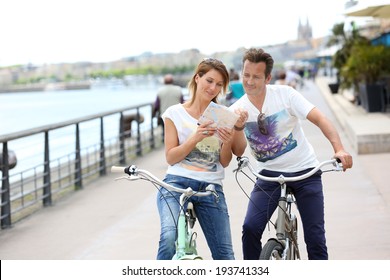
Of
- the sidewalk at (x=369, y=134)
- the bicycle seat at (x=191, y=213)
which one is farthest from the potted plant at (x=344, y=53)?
the bicycle seat at (x=191, y=213)

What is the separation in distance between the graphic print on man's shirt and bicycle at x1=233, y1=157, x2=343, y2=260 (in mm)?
212

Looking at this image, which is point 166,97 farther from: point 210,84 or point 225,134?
point 225,134

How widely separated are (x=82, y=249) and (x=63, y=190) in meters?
4.92

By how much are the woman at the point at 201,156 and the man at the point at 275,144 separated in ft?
1.02

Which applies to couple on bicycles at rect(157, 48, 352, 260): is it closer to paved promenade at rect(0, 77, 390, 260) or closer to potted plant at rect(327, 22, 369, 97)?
paved promenade at rect(0, 77, 390, 260)

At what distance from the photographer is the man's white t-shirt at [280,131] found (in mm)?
5215

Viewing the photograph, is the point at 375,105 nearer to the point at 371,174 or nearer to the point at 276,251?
the point at 371,174

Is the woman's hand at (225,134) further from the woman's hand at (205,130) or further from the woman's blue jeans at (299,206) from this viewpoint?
the woman's blue jeans at (299,206)

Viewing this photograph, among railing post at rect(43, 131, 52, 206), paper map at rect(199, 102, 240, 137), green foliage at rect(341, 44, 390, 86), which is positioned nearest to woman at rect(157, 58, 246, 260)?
paper map at rect(199, 102, 240, 137)

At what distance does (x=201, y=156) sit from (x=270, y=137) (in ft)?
1.77

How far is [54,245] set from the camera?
8.91m

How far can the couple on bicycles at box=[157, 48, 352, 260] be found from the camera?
4.81 m

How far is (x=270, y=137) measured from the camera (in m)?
5.25
